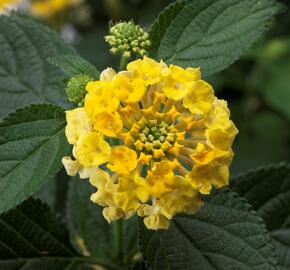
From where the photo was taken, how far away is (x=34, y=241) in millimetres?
1374

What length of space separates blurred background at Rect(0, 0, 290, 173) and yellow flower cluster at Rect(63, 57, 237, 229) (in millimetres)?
1326

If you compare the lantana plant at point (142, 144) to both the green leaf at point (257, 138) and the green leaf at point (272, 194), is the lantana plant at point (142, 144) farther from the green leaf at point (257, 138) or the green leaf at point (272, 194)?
the green leaf at point (257, 138)

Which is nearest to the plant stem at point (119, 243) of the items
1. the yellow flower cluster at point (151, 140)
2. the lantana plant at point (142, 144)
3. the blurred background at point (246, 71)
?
the lantana plant at point (142, 144)

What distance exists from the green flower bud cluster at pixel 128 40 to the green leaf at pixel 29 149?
0.16 metres

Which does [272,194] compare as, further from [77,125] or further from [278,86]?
[278,86]

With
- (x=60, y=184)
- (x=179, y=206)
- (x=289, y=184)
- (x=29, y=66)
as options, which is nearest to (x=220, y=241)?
(x=179, y=206)

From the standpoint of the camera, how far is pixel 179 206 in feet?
3.58

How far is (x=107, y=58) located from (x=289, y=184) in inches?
61.8

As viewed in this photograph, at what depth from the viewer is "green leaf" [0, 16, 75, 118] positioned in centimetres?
146

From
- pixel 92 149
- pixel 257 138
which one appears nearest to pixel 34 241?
pixel 92 149

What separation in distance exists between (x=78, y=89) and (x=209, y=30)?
338 mm

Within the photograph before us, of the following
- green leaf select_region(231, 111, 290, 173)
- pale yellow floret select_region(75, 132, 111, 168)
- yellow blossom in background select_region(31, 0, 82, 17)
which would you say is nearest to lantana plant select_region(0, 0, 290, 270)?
pale yellow floret select_region(75, 132, 111, 168)

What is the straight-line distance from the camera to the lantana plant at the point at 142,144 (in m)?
1.08

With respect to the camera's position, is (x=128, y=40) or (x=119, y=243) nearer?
(x=128, y=40)
